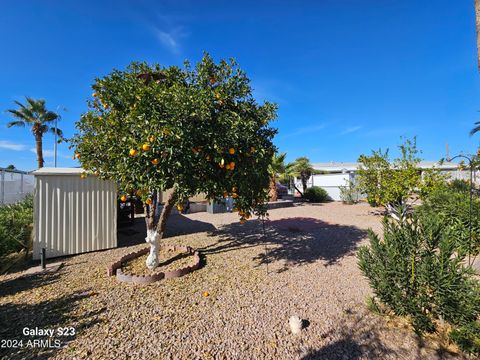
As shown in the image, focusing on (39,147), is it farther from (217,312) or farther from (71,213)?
(217,312)

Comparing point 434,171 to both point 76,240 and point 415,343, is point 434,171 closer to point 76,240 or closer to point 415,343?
point 415,343

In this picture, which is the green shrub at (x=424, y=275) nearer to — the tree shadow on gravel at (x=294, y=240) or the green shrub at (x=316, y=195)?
the tree shadow on gravel at (x=294, y=240)

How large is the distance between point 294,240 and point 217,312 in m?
4.79

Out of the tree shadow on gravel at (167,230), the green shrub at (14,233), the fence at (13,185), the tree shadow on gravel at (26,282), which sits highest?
the fence at (13,185)

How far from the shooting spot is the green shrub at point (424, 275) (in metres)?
2.74

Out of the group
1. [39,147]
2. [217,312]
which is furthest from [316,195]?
[39,147]

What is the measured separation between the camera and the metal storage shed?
19.1ft

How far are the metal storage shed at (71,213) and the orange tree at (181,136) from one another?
1.44 meters

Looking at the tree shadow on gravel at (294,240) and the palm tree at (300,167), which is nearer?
the tree shadow on gravel at (294,240)

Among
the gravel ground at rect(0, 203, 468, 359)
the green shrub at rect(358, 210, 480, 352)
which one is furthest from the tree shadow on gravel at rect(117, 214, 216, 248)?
the green shrub at rect(358, 210, 480, 352)

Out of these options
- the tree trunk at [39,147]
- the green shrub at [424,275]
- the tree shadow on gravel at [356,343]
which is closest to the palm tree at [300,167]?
the green shrub at [424,275]

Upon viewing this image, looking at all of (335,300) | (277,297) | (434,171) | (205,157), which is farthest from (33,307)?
(434,171)

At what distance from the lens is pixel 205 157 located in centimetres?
371

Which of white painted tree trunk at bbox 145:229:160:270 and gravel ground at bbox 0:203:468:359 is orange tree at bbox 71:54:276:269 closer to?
white painted tree trunk at bbox 145:229:160:270
